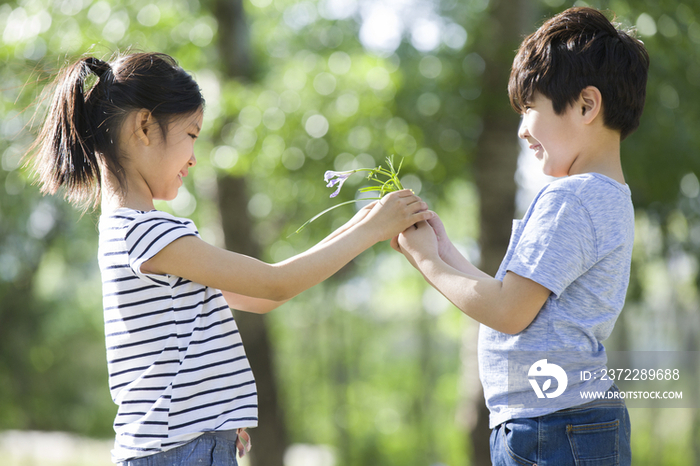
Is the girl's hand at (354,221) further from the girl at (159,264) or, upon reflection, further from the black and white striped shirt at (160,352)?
the black and white striped shirt at (160,352)

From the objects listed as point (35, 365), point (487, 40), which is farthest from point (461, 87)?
point (35, 365)

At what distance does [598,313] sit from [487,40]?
3.05 m

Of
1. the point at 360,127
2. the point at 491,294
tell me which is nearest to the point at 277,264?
the point at 491,294

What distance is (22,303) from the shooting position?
1066cm

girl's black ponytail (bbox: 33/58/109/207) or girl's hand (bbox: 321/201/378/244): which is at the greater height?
girl's black ponytail (bbox: 33/58/109/207)

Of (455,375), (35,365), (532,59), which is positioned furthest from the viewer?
(455,375)

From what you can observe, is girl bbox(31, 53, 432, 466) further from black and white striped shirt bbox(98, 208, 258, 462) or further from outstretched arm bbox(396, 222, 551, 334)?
outstretched arm bbox(396, 222, 551, 334)

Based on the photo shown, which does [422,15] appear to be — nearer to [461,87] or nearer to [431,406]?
[461,87]

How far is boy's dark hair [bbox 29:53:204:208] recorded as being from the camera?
1.41m

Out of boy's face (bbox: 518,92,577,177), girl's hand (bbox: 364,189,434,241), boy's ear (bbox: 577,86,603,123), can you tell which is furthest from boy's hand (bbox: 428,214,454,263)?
boy's ear (bbox: 577,86,603,123)

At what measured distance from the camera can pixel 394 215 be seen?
4.93ft

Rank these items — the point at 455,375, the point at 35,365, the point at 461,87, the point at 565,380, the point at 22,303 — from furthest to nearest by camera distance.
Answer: the point at 455,375 < the point at 35,365 < the point at 22,303 < the point at 461,87 < the point at 565,380

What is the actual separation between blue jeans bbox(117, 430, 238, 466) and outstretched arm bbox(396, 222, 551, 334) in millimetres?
623

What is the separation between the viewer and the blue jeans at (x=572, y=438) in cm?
126
